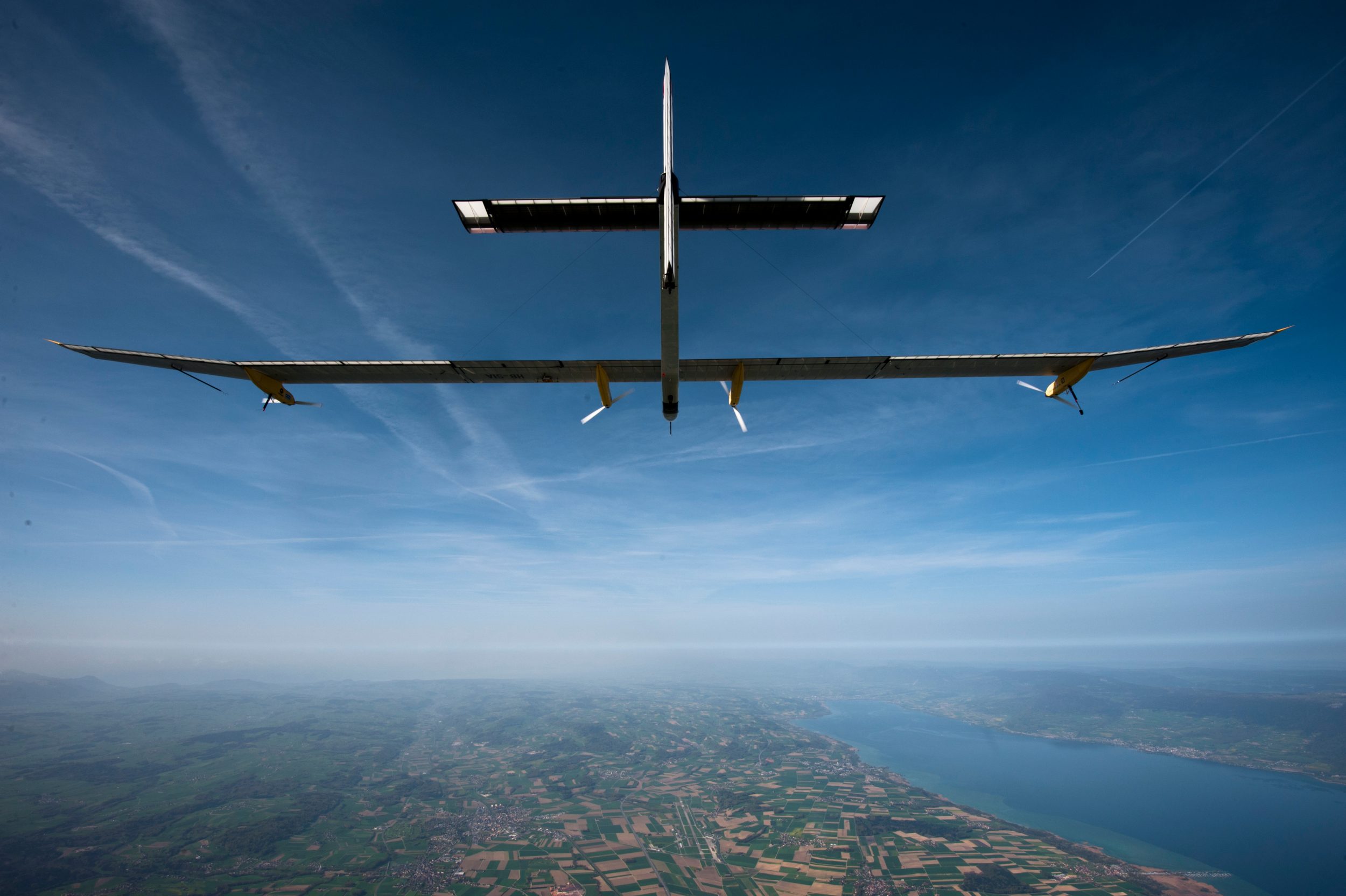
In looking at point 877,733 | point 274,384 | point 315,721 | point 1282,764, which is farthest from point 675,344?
point 315,721

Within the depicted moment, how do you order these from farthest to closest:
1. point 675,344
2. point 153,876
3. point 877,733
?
point 877,733, point 153,876, point 675,344

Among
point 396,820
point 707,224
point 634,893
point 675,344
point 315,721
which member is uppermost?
point 707,224

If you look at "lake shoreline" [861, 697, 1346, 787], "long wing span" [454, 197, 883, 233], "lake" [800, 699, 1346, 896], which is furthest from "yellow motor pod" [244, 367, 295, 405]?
"lake shoreline" [861, 697, 1346, 787]

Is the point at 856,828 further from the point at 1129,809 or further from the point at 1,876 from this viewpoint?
the point at 1,876

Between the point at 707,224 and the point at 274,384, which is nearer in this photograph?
the point at 707,224

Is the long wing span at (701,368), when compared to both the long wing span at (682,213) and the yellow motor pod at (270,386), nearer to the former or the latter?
the yellow motor pod at (270,386)

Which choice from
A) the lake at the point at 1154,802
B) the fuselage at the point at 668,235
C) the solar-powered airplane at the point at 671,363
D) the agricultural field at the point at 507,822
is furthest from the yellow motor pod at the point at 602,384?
the lake at the point at 1154,802

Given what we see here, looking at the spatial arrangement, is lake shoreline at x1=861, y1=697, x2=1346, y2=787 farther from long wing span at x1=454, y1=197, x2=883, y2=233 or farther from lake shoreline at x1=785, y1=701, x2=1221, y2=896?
long wing span at x1=454, y1=197, x2=883, y2=233

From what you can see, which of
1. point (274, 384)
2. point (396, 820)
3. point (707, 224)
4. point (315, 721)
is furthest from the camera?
point (315, 721)
